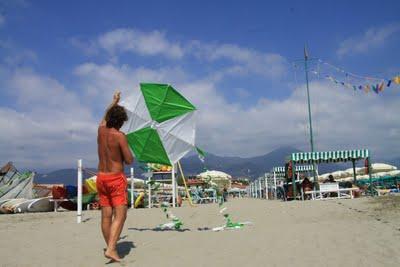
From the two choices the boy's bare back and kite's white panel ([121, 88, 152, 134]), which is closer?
the boy's bare back

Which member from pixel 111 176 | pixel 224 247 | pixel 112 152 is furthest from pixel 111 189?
pixel 224 247

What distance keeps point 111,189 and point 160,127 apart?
8.20 feet

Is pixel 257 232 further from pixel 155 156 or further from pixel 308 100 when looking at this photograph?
pixel 308 100

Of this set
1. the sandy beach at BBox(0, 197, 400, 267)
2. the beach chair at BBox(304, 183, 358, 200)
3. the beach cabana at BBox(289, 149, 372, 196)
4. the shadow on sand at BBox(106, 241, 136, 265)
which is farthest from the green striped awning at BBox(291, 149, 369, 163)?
the shadow on sand at BBox(106, 241, 136, 265)

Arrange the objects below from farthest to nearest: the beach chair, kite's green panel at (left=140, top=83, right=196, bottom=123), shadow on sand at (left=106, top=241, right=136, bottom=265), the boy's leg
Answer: the beach chair < kite's green panel at (left=140, top=83, right=196, bottom=123) < shadow on sand at (left=106, top=241, right=136, bottom=265) < the boy's leg

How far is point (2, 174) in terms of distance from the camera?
18000 millimetres

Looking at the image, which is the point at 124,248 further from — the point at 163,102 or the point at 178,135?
the point at 163,102

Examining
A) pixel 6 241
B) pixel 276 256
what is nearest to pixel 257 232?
pixel 276 256

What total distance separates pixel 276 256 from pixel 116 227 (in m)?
1.72

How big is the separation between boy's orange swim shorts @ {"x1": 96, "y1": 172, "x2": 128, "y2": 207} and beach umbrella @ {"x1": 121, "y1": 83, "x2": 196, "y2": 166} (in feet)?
7.68

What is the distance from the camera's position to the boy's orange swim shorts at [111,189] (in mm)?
4461

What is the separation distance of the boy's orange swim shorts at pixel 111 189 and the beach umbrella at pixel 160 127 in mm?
2342

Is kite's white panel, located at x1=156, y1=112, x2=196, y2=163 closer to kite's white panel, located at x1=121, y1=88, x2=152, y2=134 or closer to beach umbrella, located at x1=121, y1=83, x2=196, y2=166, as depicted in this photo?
beach umbrella, located at x1=121, y1=83, x2=196, y2=166

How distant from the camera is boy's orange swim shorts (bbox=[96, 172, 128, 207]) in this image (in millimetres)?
4461
